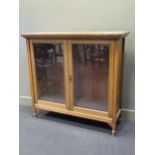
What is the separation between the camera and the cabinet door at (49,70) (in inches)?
81.4

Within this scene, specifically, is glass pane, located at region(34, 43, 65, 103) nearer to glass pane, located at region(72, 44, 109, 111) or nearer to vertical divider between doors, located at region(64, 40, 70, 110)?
vertical divider between doors, located at region(64, 40, 70, 110)

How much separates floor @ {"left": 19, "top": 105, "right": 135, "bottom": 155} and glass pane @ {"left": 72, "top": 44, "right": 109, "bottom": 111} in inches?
10.5

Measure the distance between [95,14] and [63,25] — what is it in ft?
1.41

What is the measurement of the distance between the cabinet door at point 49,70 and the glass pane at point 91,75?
0.54 ft

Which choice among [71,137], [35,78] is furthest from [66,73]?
[71,137]

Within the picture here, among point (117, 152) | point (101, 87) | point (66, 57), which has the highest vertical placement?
point (66, 57)

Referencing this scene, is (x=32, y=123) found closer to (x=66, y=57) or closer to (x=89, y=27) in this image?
(x=66, y=57)

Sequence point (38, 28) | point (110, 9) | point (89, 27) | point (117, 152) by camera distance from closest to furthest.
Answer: point (117, 152) → point (110, 9) → point (89, 27) → point (38, 28)

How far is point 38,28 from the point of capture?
247 cm

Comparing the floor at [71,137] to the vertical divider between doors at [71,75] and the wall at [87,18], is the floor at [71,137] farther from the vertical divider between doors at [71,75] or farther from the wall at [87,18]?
the wall at [87,18]

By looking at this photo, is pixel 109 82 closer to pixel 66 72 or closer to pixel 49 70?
→ pixel 66 72

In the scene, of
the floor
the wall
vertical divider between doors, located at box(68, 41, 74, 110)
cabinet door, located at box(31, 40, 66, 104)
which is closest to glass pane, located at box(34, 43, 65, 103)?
cabinet door, located at box(31, 40, 66, 104)

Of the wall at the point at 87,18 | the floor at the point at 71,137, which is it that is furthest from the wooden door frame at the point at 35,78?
the wall at the point at 87,18

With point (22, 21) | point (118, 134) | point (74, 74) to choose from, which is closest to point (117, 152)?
point (118, 134)
